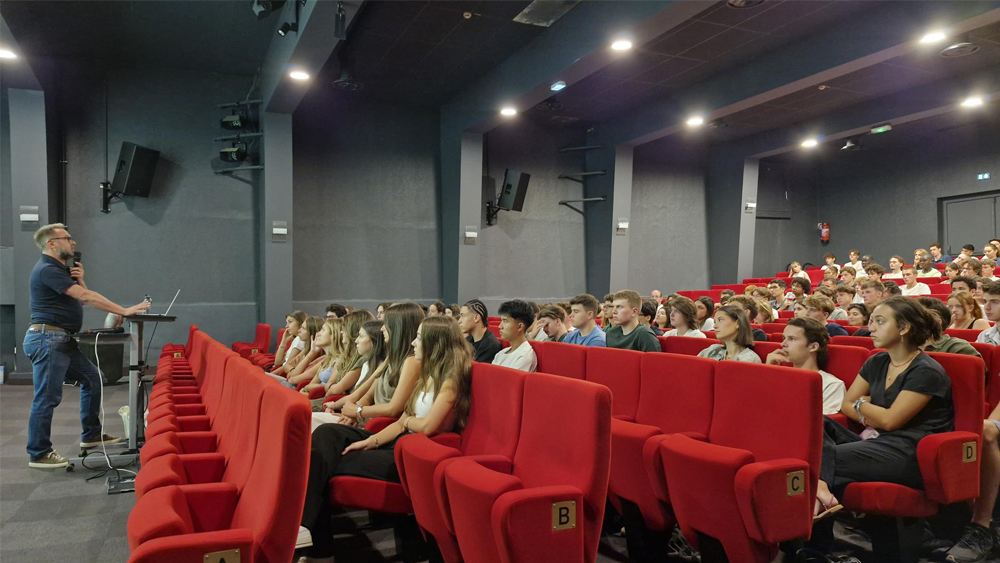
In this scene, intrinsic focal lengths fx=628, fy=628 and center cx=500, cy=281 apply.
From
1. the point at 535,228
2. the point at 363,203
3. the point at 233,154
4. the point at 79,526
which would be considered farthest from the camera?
the point at 535,228

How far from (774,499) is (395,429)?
4.28 ft

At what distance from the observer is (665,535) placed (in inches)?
83.8

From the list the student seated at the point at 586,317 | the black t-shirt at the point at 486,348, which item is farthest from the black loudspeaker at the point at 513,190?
the black t-shirt at the point at 486,348

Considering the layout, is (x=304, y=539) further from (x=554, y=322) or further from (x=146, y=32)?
(x=146, y=32)

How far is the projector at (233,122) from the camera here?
24.1ft

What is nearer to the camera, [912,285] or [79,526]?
[79,526]

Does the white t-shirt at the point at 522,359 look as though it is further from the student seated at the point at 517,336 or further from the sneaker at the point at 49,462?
the sneaker at the point at 49,462

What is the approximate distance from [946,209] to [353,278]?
993 cm

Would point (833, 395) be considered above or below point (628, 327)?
below

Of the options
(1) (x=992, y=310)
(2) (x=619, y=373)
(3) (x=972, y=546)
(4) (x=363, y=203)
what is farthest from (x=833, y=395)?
(4) (x=363, y=203)

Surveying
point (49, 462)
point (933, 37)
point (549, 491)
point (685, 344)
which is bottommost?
point (49, 462)

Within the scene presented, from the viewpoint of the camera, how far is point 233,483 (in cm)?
171

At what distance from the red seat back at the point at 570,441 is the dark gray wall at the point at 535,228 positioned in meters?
7.36

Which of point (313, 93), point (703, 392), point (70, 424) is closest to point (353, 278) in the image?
point (313, 93)
